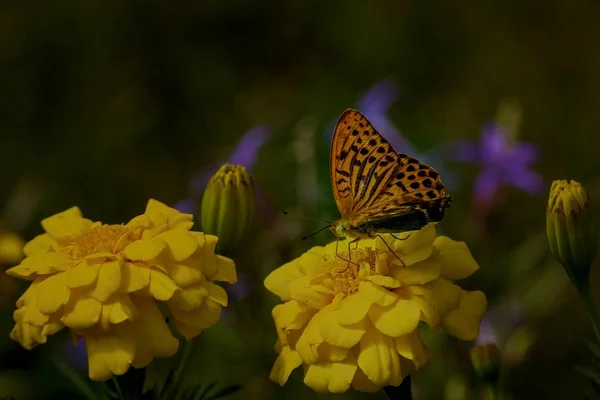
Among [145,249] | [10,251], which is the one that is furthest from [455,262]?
[10,251]

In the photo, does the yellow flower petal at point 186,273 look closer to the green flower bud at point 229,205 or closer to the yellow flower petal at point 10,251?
the green flower bud at point 229,205

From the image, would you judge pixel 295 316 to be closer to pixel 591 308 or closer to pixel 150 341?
pixel 150 341

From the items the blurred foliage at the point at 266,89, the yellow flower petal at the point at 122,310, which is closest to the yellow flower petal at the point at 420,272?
the yellow flower petal at the point at 122,310

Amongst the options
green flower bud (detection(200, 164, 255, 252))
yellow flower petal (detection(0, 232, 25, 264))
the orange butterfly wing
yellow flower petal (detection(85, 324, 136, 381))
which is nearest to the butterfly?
the orange butterfly wing

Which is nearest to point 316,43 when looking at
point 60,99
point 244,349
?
point 60,99

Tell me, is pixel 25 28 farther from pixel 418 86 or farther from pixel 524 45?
pixel 524 45

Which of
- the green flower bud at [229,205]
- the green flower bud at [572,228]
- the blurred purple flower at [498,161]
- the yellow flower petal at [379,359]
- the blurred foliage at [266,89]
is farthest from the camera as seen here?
the blurred foliage at [266,89]
